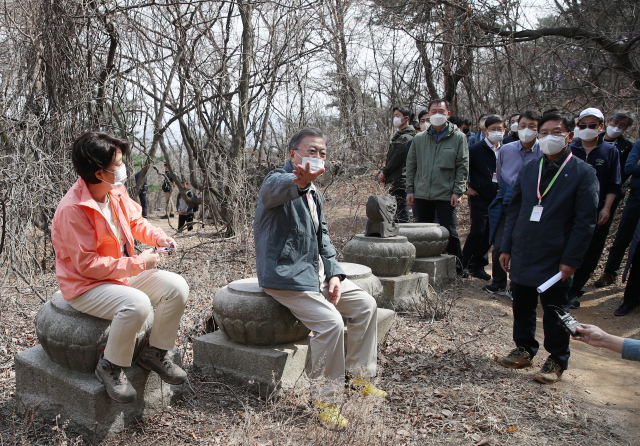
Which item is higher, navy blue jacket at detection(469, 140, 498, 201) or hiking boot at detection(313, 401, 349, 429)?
navy blue jacket at detection(469, 140, 498, 201)

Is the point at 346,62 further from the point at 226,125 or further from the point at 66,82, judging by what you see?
the point at 66,82

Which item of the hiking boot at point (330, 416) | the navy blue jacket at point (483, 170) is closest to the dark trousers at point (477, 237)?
the navy blue jacket at point (483, 170)

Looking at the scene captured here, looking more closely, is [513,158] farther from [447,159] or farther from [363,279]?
[363,279]

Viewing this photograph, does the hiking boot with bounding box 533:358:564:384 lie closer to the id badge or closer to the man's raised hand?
the id badge

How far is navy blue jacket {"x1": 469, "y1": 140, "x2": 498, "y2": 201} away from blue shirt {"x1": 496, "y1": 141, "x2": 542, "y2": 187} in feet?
2.00

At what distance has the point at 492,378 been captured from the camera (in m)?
3.68

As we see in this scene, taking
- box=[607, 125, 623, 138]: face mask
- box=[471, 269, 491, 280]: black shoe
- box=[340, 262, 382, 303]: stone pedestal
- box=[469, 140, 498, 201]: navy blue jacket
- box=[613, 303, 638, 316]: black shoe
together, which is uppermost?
box=[607, 125, 623, 138]: face mask

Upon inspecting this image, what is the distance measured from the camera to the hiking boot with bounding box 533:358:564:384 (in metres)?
3.61

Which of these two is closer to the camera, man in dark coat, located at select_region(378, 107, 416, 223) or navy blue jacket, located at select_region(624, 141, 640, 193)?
navy blue jacket, located at select_region(624, 141, 640, 193)

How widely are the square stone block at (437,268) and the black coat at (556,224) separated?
204 cm

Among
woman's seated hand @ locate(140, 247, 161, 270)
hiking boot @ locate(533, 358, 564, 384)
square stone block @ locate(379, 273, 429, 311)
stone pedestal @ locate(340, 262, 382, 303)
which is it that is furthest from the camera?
square stone block @ locate(379, 273, 429, 311)

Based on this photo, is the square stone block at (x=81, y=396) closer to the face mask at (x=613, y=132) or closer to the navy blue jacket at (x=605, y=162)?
the navy blue jacket at (x=605, y=162)

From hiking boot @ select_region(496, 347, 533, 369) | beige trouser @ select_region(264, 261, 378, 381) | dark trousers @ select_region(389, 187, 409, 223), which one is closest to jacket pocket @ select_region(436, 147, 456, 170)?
dark trousers @ select_region(389, 187, 409, 223)

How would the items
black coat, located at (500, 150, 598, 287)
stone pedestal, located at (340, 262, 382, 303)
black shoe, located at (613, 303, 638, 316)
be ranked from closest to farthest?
black coat, located at (500, 150, 598, 287)
stone pedestal, located at (340, 262, 382, 303)
black shoe, located at (613, 303, 638, 316)
